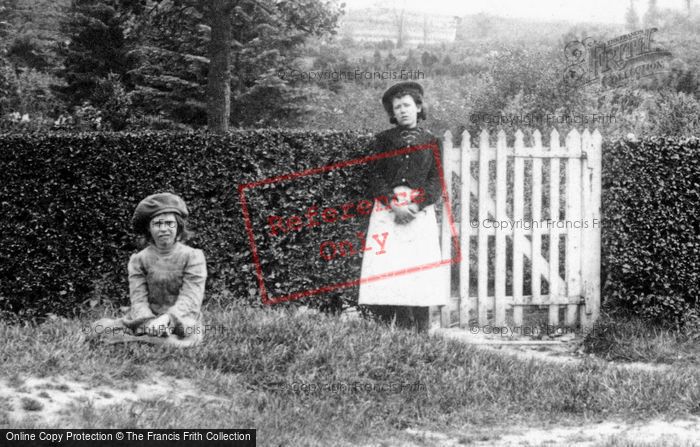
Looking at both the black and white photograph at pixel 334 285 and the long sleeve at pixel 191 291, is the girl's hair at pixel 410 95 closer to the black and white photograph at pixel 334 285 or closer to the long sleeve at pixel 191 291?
the black and white photograph at pixel 334 285

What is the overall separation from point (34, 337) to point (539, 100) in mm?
11027

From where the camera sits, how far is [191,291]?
4941 millimetres

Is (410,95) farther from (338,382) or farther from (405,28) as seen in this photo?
(405,28)

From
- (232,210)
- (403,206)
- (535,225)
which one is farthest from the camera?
(535,225)

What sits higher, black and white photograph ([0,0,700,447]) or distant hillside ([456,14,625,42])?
distant hillside ([456,14,625,42])

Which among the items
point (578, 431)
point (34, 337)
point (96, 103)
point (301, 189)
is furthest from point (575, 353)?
point (96, 103)

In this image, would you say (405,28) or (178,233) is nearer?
(178,233)

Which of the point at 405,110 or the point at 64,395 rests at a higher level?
the point at 405,110

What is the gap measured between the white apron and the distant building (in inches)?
1634

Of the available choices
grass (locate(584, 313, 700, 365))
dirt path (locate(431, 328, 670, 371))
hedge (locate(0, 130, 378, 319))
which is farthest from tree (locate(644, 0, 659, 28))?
hedge (locate(0, 130, 378, 319))

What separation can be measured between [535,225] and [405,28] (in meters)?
44.7

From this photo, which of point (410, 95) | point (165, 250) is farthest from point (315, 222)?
point (165, 250)

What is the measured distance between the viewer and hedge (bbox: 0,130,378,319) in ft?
21.1

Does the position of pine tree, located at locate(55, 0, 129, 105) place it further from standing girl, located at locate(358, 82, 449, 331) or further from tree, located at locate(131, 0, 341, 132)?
standing girl, located at locate(358, 82, 449, 331)
